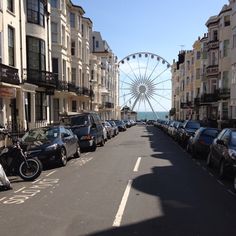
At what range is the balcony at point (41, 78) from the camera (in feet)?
96.9

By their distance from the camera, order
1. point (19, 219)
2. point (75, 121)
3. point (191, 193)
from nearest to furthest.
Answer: point (19, 219)
point (191, 193)
point (75, 121)

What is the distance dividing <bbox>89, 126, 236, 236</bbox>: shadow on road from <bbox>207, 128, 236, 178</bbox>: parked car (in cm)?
55

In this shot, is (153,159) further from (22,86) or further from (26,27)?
(26,27)

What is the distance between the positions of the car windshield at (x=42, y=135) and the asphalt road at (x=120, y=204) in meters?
2.10

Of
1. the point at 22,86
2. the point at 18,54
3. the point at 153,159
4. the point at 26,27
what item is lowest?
the point at 153,159

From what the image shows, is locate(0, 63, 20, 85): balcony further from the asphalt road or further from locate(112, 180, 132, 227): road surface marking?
locate(112, 180, 132, 227): road surface marking

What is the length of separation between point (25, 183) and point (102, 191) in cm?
262

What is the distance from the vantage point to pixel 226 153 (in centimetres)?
1238

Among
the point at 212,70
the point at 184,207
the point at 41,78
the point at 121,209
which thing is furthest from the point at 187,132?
the point at 212,70

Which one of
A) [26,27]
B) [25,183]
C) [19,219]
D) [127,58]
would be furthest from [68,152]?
[127,58]

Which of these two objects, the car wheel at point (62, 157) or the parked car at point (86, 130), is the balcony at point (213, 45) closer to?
the parked car at point (86, 130)

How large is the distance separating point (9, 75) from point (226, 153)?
15.2 m

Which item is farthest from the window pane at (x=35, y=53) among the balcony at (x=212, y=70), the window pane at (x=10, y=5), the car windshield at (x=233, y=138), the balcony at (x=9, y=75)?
the balcony at (x=212, y=70)

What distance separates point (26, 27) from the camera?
2972 centimetres
